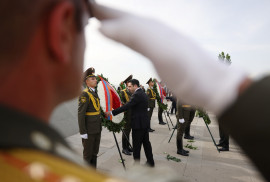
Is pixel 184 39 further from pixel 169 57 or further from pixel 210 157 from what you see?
pixel 210 157

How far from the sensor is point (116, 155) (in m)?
5.70

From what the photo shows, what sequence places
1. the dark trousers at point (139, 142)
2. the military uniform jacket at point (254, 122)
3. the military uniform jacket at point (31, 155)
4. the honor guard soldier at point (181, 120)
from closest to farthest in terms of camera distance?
the military uniform jacket at point (31, 155)
the military uniform jacket at point (254, 122)
the dark trousers at point (139, 142)
the honor guard soldier at point (181, 120)

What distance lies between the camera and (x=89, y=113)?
4.31 metres

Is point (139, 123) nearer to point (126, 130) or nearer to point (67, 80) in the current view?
point (126, 130)

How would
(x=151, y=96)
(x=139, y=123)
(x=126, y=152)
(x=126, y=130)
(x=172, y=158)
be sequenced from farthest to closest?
(x=151, y=96) < (x=126, y=130) < (x=126, y=152) < (x=172, y=158) < (x=139, y=123)

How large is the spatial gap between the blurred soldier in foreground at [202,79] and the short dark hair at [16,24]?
0.27 metres

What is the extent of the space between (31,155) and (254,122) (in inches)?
22.7

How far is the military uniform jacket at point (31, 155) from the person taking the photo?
44cm

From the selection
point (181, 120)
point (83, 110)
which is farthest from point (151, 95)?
point (83, 110)

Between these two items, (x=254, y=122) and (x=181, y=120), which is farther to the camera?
(x=181, y=120)

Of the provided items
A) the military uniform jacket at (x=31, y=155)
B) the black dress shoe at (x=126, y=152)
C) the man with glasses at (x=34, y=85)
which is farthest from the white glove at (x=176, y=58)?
the black dress shoe at (x=126, y=152)

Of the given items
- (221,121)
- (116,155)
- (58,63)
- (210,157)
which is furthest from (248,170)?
(58,63)

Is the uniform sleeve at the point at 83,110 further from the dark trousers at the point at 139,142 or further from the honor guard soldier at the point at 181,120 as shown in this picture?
the honor guard soldier at the point at 181,120

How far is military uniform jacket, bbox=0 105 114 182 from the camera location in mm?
442
